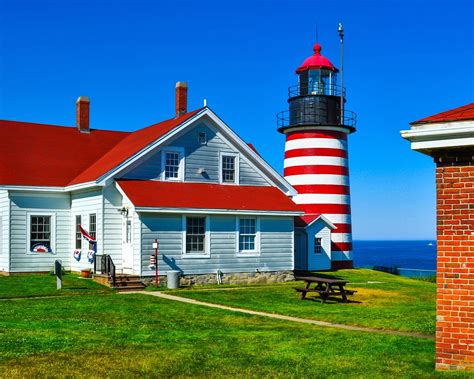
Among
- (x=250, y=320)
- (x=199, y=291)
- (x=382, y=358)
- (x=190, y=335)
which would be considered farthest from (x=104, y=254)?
(x=382, y=358)

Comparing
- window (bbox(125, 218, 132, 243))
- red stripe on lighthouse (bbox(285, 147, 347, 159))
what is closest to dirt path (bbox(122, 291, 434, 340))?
window (bbox(125, 218, 132, 243))

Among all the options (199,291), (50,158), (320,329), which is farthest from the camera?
(50,158)

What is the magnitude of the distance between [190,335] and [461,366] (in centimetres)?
569

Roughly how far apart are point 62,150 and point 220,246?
372 inches

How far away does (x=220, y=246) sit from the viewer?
2634cm

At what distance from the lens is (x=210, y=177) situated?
27984mm

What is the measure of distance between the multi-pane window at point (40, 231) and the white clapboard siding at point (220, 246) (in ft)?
19.8

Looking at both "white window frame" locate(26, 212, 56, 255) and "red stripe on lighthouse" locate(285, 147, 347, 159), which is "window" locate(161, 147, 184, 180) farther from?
"red stripe on lighthouse" locate(285, 147, 347, 159)

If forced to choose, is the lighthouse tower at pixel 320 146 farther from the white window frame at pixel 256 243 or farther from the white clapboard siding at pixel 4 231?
the white clapboard siding at pixel 4 231

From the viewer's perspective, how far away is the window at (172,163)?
26.8 meters

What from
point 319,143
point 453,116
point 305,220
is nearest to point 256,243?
point 305,220

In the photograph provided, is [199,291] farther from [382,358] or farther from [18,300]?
[382,358]

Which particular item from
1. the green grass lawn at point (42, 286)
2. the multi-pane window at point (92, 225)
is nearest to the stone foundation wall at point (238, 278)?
the green grass lawn at point (42, 286)

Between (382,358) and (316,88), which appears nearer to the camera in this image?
(382,358)
